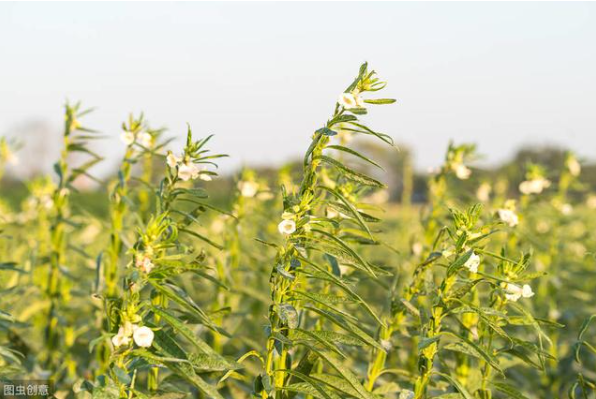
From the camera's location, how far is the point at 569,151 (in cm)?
371

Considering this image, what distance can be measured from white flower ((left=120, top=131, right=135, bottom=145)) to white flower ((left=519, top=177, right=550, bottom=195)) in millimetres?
1945

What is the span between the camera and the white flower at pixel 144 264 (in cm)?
171

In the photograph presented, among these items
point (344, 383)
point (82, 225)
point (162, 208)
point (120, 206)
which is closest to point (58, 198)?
point (82, 225)

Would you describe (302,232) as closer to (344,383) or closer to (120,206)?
(344,383)

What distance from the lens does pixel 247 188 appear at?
9.92 ft

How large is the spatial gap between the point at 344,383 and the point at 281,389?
0.17 m

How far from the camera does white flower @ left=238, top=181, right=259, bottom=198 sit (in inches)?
119

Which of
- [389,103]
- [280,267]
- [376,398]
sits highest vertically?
[389,103]

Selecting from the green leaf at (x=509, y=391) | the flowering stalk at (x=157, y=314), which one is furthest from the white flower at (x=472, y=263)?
the flowering stalk at (x=157, y=314)

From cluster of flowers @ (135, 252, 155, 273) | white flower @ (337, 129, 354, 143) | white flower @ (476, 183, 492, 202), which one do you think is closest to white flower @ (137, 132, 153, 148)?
cluster of flowers @ (135, 252, 155, 273)

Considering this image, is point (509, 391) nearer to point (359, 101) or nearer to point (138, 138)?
point (359, 101)

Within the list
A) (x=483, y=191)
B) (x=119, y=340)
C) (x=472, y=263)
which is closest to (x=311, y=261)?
(x=472, y=263)

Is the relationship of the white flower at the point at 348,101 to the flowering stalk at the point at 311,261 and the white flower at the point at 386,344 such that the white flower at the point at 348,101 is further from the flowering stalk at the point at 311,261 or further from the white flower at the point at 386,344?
the white flower at the point at 386,344

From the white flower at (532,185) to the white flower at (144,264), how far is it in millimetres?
2226
